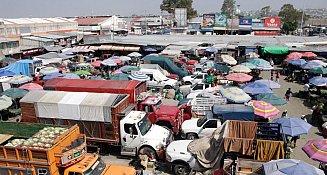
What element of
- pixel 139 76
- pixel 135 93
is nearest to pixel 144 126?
pixel 135 93

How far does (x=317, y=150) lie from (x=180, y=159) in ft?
15.7

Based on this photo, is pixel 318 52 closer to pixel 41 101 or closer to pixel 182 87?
pixel 182 87

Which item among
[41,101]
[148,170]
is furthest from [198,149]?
[41,101]

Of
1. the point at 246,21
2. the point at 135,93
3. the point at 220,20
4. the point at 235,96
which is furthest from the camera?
the point at 246,21

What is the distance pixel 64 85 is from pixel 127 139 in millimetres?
5552

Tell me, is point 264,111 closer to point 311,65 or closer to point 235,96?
point 235,96

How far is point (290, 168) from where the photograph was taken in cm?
725

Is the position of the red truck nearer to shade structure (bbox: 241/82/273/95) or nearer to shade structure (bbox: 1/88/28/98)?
shade structure (bbox: 1/88/28/98)

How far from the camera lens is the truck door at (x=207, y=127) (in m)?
12.9

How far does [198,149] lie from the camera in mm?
10523

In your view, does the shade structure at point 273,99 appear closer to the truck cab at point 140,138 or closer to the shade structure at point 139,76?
the truck cab at point 140,138

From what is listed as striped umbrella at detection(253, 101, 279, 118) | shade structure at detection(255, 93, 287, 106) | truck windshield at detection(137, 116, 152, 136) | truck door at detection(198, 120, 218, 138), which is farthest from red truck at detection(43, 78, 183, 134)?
shade structure at detection(255, 93, 287, 106)

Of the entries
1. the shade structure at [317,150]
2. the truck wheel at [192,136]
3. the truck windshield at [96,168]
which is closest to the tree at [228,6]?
the truck wheel at [192,136]

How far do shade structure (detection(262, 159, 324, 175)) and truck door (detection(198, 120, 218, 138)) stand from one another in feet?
16.7
